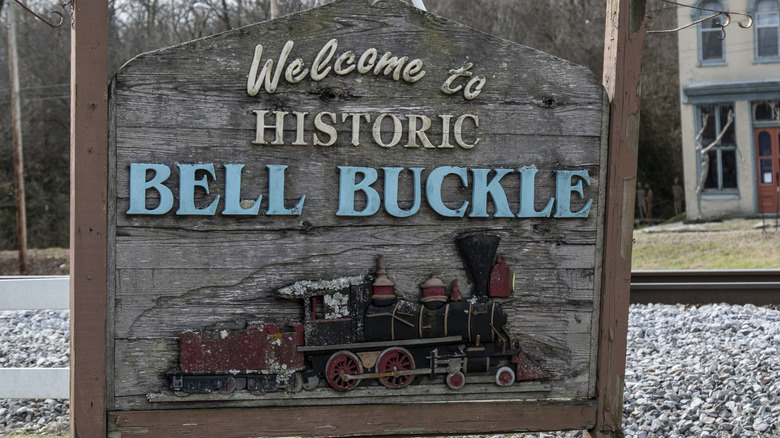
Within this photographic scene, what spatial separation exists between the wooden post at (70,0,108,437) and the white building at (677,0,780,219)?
20614 mm

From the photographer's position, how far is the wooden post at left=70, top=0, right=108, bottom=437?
3.13 meters

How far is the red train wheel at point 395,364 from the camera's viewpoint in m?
3.36

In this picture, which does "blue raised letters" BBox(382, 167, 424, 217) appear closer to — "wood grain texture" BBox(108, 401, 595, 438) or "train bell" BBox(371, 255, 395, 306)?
"train bell" BBox(371, 255, 395, 306)

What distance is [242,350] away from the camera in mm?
3273

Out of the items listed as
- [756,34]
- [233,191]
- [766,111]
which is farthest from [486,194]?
[756,34]

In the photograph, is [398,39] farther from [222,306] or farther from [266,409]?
[266,409]

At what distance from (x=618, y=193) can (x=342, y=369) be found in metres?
1.47

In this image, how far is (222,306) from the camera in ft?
10.8

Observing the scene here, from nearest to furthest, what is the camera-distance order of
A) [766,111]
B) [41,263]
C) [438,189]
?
[438,189]
[41,263]
[766,111]

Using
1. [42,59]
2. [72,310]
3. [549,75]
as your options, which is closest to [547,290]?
[549,75]

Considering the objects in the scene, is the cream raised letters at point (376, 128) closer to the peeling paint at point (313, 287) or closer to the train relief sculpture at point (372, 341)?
the train relief sculpture at point (372, 341)

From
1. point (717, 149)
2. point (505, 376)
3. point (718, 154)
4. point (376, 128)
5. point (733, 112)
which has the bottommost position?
point (505, 376)

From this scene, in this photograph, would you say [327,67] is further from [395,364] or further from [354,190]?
[395,364]

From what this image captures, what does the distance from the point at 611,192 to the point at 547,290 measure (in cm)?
53
